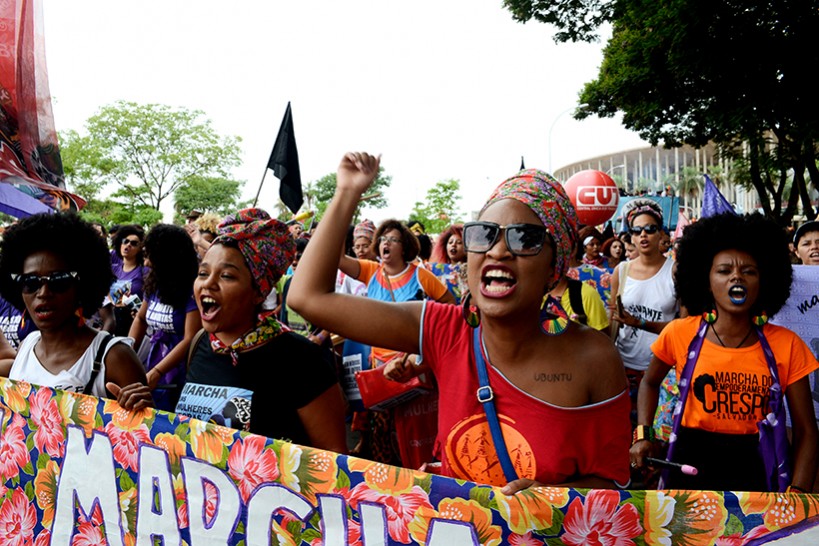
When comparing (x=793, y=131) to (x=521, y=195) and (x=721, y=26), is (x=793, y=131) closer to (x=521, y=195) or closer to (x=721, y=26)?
(x=721, y=26)

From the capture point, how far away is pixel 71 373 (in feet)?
9.22

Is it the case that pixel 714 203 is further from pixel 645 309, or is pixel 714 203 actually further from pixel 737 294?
pixel 737 294

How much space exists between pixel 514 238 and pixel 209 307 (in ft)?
4.50

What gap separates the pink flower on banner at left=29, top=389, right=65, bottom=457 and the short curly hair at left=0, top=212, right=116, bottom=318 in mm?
497

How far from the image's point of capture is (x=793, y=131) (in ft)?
37.3

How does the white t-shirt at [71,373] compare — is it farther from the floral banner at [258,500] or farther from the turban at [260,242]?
the turban at [260,242]

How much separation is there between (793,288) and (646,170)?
10433cm

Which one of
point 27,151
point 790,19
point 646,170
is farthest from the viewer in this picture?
point 646,170

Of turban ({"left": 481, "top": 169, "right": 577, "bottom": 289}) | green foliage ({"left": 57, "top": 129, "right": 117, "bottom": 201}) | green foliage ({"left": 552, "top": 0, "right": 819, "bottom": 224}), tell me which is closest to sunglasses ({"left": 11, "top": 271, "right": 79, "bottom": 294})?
turban ({"left": 481, "top": 169, "right": 577, "bottom": 289})

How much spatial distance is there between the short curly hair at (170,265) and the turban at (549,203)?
310 cm

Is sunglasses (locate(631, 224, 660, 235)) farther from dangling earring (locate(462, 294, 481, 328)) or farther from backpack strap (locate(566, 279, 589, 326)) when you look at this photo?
dangling earring (locate(462, 294, 481, 328))

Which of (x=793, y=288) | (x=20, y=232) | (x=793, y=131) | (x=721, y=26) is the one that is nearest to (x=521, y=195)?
(x=20, y=232)

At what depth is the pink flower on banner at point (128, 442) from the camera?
236 cm

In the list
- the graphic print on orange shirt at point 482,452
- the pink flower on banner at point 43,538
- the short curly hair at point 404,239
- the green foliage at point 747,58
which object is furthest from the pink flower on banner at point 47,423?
the green foliage at point 747,58
